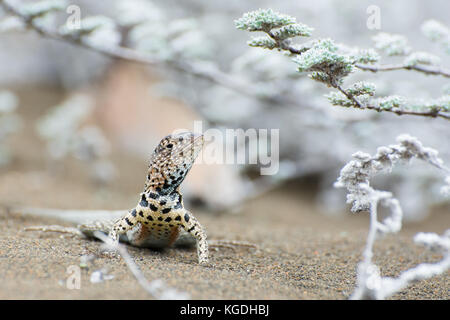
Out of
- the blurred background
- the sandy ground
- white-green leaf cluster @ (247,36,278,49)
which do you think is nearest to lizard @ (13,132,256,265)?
the sandy ground

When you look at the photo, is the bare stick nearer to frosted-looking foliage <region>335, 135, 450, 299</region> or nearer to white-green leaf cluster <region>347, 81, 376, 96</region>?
white-green leaf cluster <region>347, 81, 376, 96</region>

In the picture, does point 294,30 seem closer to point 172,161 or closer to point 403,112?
point 403,112

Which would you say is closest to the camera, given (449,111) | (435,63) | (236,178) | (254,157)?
(449,111)

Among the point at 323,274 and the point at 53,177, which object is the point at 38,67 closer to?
the point at 53,177

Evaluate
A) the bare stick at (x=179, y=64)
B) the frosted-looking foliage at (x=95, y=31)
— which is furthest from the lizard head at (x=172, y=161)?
the bare stick at (x=179, y=64)
